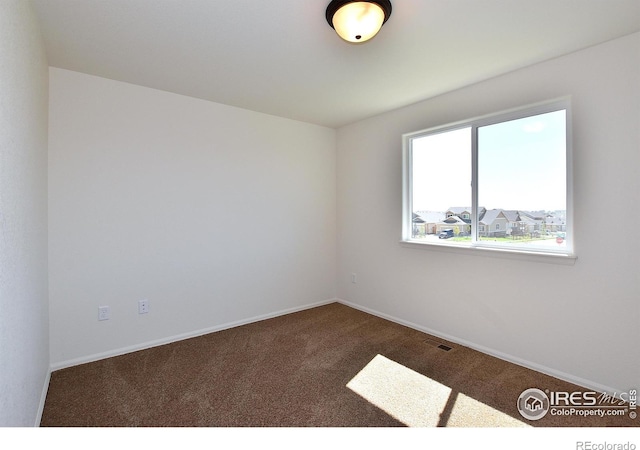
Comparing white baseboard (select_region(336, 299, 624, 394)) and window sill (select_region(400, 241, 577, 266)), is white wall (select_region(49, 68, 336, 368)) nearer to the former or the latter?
white baseboard (select_region(336, 299, 624, 394))

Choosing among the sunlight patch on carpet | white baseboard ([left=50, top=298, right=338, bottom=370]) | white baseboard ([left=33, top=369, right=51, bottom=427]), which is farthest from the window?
white baseboard ([left=33, top=369, right=51, bottom=427])

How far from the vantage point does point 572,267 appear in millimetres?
2375

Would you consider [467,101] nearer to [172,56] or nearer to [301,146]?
[301,146]

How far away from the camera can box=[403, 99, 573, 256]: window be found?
8.21 feet

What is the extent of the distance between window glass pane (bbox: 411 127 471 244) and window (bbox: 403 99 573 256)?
0.01m

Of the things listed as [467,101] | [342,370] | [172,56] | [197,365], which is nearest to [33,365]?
[197,365]

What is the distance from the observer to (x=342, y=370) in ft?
8.43

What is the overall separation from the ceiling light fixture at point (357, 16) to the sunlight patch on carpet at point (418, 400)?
237cm

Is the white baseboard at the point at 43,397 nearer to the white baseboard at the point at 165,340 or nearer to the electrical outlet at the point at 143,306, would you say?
the white baseboard at the point at 165,340

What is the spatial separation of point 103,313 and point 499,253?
141 inches

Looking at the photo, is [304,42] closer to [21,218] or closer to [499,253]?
Result: [21,218]
